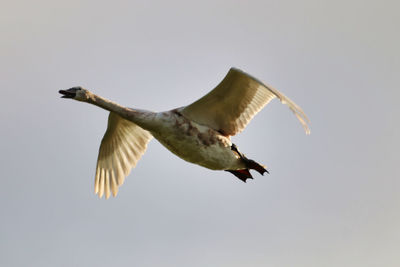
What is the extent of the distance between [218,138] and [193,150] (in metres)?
0.66

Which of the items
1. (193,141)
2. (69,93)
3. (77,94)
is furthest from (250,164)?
(69,93)

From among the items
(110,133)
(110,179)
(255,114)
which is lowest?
(110,179)

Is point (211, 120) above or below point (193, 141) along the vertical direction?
above

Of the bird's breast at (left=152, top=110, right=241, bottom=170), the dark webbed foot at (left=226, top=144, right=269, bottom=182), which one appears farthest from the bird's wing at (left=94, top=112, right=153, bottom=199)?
the dark webbed foot at (left=226, top=144, right=269, bottom=182)

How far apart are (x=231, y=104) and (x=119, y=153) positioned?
11.4 feet

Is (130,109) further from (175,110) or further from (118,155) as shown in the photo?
(118,155)

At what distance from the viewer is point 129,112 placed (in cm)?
1358

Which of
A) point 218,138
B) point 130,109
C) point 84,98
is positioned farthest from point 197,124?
point 84,98

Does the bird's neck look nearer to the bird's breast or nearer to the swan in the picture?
the swan

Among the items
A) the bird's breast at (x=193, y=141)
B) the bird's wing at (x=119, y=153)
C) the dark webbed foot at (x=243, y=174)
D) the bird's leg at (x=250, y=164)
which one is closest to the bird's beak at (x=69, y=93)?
the bird's breast at (x=193, y=141)

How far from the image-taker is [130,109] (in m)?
13.7

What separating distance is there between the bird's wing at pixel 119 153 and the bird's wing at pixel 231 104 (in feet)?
7.82

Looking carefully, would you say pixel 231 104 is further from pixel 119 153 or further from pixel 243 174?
pixel 119 153

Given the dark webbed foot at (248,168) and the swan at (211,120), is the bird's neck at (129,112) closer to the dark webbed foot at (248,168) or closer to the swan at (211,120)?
the swan at (211,120)
